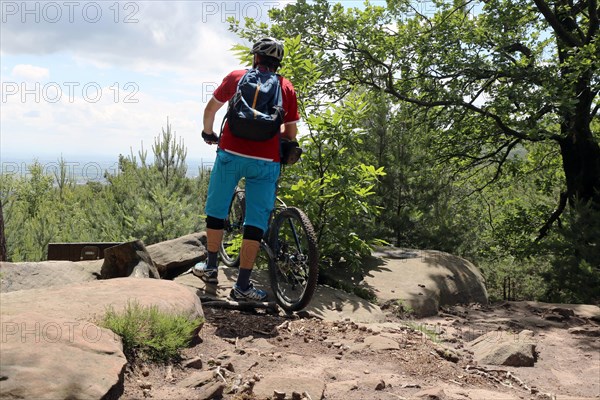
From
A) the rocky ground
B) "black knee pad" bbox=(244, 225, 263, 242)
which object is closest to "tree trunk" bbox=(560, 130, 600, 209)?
the rocky ground

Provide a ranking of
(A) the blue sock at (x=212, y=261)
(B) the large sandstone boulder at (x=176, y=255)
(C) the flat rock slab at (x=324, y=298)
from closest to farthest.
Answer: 1. (A) the blue sock at (x=212, y=261)
2. (C) the flat rock slab at (x=324, y=298)
3. (B) the large sandstone boulder at (x=176, y=255)

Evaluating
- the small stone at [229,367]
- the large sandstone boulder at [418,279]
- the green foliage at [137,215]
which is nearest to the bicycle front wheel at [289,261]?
the large sandstone boulder at [418,279]

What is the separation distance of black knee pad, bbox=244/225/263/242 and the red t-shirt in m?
0.66

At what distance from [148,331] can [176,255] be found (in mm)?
2960

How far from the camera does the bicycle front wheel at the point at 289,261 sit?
209 inches

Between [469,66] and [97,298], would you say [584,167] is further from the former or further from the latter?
[97,298]

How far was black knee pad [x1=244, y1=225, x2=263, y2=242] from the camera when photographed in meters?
5.21

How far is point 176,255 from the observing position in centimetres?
646

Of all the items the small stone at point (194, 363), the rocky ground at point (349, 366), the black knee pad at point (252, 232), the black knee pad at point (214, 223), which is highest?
the black knee pad at point (214, 223)

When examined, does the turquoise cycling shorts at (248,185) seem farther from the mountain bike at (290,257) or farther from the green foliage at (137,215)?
the green foliage at (137,215)

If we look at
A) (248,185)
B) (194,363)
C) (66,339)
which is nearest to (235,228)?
(248,185)

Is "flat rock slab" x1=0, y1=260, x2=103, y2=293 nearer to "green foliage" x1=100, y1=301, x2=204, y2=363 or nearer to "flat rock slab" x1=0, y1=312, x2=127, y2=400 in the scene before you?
"green foliage" x1=100, y1=301, x2=204, y2=363

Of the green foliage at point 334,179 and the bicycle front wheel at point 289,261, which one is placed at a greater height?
the green foliage at point 334,179

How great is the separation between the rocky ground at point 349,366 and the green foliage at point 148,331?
11 cm
